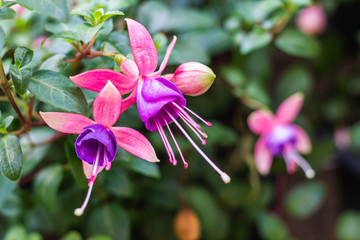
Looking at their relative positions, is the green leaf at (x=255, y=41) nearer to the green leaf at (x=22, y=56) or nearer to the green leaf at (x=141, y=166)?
the green leaf at (x=141, y=166)

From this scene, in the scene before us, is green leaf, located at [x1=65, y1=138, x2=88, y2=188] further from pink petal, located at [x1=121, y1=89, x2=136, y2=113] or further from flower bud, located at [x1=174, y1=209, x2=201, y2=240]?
flower bud, located at [x1=174, y1=209, x2=201, y2=240]

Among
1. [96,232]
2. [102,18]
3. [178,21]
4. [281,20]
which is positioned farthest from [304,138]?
[102,18]

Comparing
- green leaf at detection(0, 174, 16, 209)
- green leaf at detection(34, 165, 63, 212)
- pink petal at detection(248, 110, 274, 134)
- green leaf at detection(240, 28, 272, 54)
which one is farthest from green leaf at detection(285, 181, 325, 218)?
green leaf at detection(0, 174, 16, 209)

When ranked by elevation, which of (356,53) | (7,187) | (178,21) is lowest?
(356,53)

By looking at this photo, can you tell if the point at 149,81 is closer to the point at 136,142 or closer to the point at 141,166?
the point at 136,142

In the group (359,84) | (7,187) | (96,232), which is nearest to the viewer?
(7,187)

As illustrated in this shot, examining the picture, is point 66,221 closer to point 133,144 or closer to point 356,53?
point 133,144
